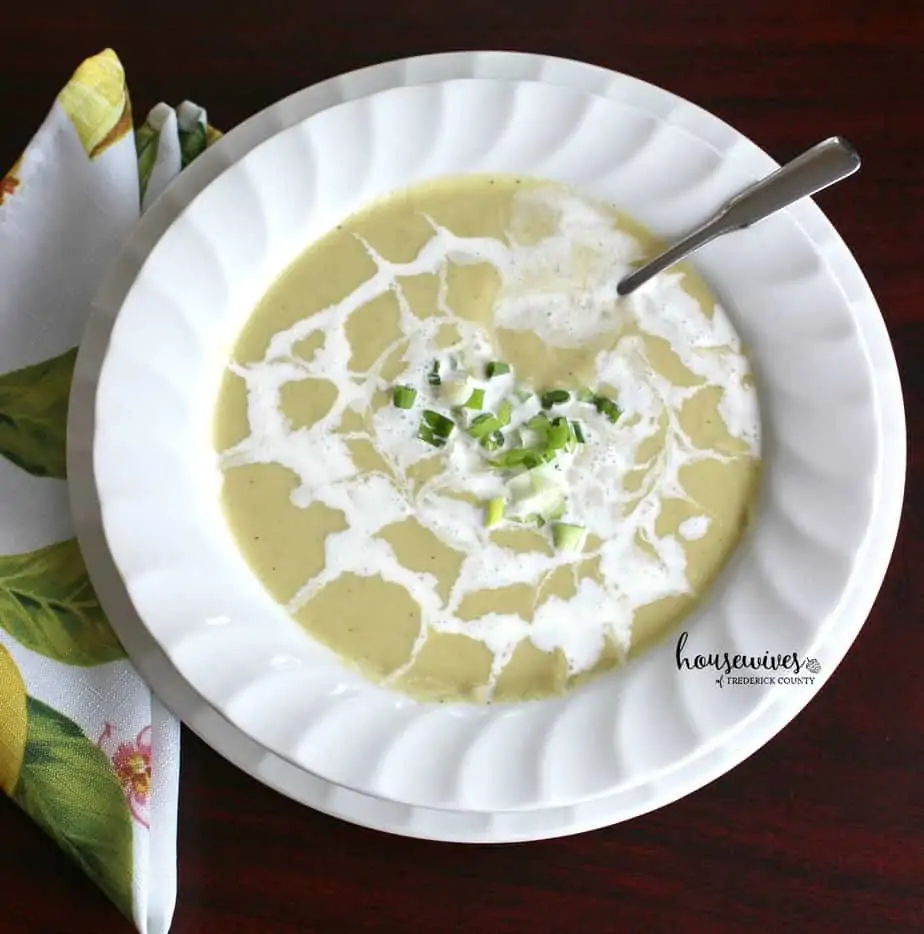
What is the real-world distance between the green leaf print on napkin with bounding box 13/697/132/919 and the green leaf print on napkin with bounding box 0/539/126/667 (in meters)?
0.08

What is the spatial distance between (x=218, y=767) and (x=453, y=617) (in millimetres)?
398

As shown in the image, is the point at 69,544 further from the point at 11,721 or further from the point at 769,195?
the point at 769,195

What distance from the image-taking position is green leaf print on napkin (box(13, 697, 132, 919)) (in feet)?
4.48

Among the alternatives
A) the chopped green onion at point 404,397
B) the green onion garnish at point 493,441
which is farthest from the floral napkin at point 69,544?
the green onion garnish at point 493,441

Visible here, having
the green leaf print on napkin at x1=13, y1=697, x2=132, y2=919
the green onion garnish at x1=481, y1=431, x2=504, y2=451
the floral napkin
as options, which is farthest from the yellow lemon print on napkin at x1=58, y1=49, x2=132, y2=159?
the green leaf print on napkin at x1=13, y1=697, x2=132, y2=919

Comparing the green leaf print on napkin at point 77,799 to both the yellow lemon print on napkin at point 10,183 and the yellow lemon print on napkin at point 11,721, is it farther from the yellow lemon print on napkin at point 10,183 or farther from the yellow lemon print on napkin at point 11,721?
the yellow lemon print on napkin at point 10,183

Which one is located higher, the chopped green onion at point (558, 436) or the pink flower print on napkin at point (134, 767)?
the chopped green onion at point (558, 436)

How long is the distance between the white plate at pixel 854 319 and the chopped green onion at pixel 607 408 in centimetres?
35

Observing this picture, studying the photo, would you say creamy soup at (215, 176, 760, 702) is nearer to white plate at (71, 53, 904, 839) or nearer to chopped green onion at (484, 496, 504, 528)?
chopped green onion at (484, 496, 504, 528)

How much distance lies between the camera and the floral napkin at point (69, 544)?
1378 millimetres

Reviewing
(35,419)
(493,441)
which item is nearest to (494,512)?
(493,441)

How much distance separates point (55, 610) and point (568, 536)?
2.38 ft

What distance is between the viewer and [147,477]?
1362mm

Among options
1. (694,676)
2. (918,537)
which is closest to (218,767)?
(694,676)
